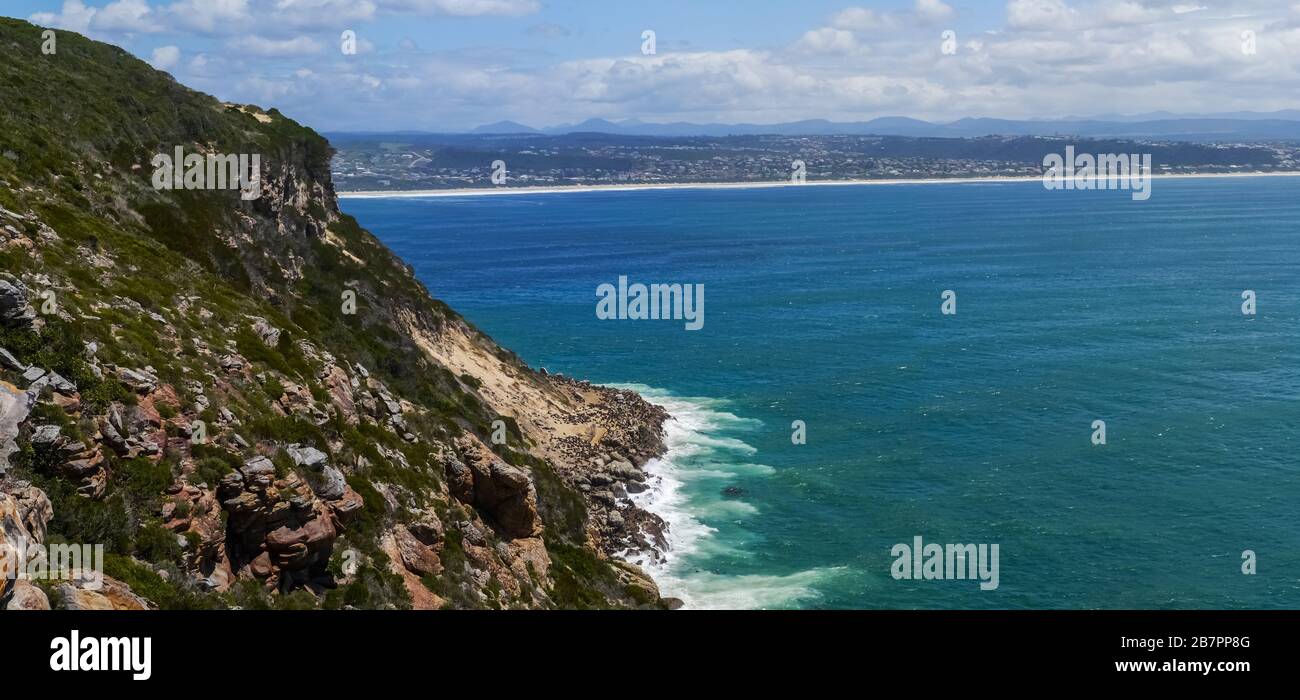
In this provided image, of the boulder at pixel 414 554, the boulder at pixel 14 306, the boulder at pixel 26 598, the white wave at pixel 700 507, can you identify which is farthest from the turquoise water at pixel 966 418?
the boulder at pixel 26 598

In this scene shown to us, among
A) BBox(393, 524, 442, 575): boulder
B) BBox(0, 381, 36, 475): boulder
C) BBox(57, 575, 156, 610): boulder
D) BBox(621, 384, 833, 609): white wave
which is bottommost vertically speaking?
BBox(621, 384, 833, 609): white wave

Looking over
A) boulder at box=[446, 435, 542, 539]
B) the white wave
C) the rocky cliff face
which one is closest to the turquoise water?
the white wave

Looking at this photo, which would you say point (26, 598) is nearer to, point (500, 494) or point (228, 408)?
point (228, 408)

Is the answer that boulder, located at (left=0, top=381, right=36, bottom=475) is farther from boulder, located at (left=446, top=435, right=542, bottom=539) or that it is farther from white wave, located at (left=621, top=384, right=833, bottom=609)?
white wave, located at (left=621, top=384, right=833, bottom=609)

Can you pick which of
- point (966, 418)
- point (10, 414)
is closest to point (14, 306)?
point (10, 414)

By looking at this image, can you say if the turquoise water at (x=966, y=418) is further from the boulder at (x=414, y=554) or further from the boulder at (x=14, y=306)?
the boulder at (x=14, y=306)
